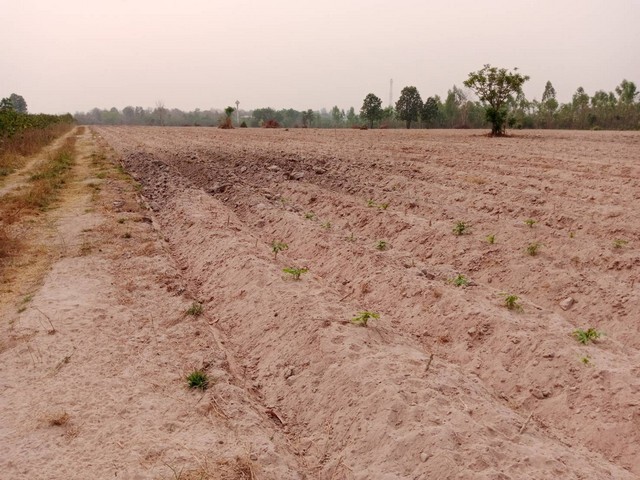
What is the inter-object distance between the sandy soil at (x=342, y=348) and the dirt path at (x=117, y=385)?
2 cm

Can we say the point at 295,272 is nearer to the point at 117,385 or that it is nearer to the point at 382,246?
the point at 382,246

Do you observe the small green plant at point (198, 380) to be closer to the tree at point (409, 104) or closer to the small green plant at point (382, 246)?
the small green plant at point (382, 246)

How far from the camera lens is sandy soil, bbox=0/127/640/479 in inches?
136

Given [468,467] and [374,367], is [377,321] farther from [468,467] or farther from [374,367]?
[468,467]

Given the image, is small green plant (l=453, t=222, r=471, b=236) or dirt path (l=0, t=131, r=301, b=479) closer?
dirt path (l=0, t=131, r=301, b=479)

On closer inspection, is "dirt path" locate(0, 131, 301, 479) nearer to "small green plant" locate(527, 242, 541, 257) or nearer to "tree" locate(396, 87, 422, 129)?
"small green plant" locate(527, 242, 541, 257)

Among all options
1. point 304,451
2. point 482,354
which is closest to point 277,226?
point 482,354

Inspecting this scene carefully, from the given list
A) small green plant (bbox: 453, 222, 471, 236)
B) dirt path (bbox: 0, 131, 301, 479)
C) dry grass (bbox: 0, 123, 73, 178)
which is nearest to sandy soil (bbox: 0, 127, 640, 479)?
dirt path (bbox: 0, 131, 301, 479)

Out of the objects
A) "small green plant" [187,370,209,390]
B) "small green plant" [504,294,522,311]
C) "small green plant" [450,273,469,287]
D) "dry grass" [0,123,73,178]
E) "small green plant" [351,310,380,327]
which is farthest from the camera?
"dry grass" [0,123,73,178]

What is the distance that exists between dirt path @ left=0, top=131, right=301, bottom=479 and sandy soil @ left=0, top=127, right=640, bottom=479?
0.02 m

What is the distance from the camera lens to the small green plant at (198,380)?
166 inches

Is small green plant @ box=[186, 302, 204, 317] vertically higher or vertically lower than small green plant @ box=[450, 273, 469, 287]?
lower

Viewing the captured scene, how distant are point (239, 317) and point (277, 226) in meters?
3.45

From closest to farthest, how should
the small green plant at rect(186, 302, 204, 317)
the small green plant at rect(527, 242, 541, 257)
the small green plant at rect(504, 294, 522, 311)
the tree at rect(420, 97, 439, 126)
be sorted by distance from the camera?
the small green plant at rect(504, 294, 522, 311) → the small green plant at rect(186, 302, 204, 317) → the small green plant at rect(527, 242, 541, 257) → the tree at rect(420, 97, 439, 126)
